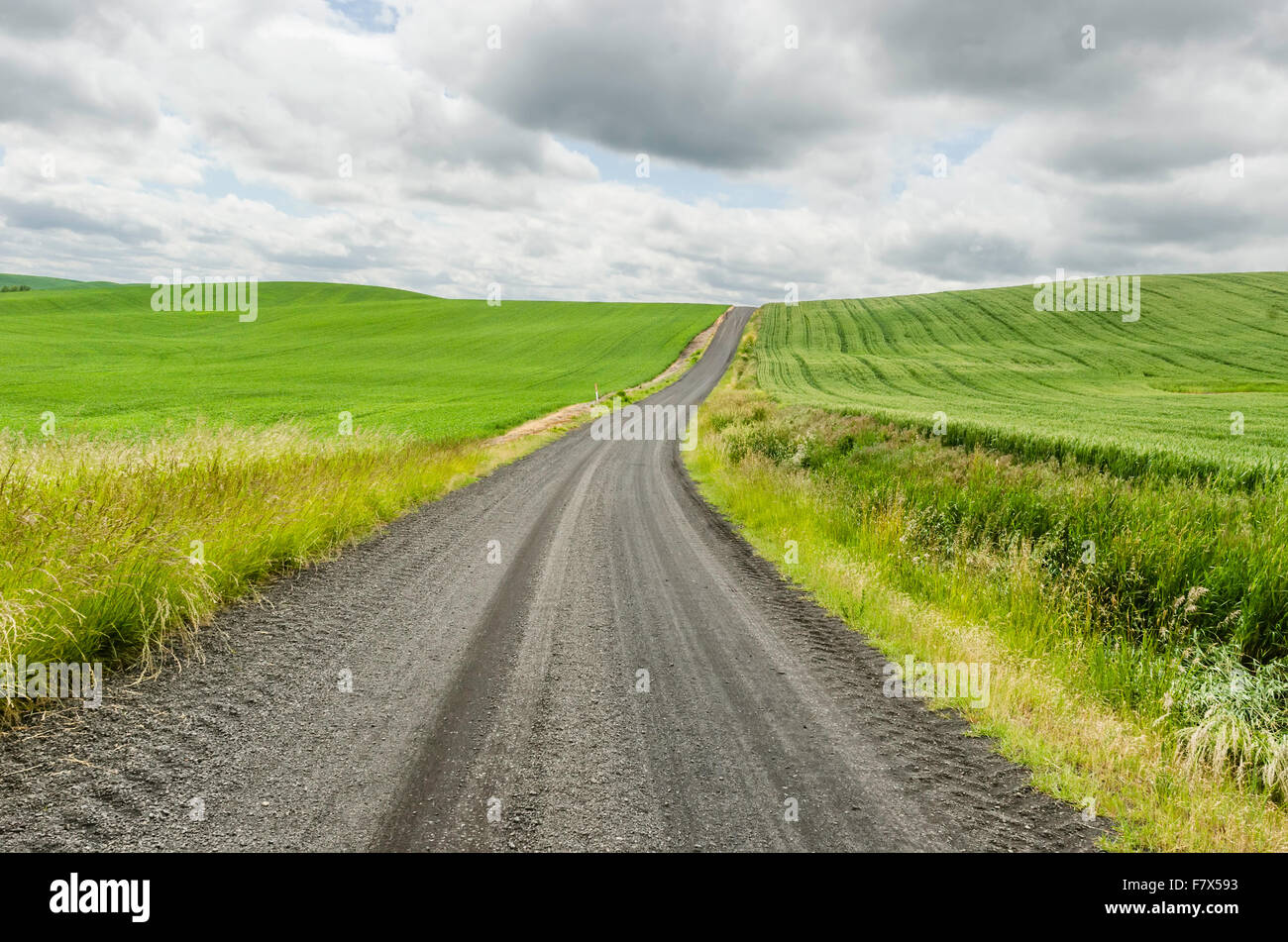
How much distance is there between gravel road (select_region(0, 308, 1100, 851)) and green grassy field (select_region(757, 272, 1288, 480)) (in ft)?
26.8

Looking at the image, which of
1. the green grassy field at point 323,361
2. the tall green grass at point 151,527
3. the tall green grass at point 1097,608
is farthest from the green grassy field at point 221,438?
the tall green grass at point 1097,608

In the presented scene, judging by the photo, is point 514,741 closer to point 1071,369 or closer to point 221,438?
point 221,438

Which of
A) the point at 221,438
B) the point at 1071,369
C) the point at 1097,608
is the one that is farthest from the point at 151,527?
the point at 1071,369

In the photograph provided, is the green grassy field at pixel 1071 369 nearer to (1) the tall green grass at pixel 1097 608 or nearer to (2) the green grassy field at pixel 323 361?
(1) the tall green grass at pixel 1097 608

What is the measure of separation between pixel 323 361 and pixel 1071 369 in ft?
200

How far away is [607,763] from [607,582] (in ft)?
13.5

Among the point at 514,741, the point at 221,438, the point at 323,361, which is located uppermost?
the point at 323,361

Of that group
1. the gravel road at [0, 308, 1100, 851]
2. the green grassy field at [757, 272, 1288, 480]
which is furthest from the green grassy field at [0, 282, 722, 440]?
the green grassy field at [757, 272, 1288, 480]

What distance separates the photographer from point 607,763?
4.08 metres

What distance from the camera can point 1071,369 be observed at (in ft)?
135

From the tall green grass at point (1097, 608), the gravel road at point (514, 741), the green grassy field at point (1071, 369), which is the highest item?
the green grassy field at point (1071, 369)

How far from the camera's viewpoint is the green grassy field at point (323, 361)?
96.2 ft

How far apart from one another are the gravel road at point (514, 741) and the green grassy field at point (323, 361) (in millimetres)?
7878

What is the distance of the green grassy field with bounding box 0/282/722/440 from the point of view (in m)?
29.3
